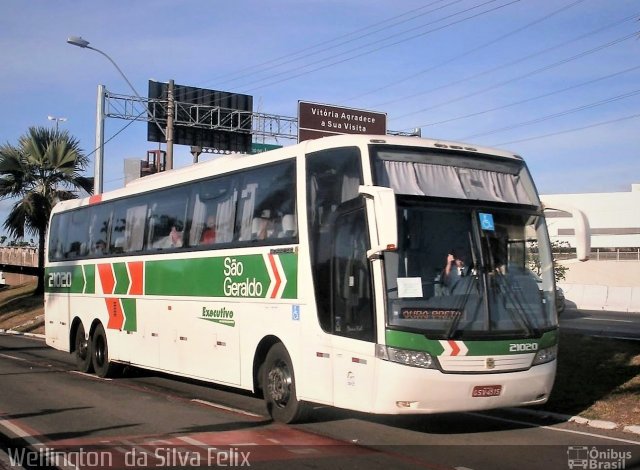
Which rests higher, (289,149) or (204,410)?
(289,149)

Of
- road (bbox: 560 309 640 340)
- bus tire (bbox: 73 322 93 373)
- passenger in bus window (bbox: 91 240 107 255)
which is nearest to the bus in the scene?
passenger in bus window (bbox: 91 240 107 255)

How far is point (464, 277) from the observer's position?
26.2 feet

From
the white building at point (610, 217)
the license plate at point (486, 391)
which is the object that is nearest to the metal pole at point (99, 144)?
the license plate at point (486, 391)

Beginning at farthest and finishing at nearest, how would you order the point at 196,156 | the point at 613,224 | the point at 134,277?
the point at 613,224
the point at 196,156
the point at 134,277

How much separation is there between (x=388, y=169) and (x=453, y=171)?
93 cm

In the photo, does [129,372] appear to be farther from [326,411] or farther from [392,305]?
[392,305]

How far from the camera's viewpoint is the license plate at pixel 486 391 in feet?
25.8

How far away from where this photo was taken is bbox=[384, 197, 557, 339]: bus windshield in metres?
7.79

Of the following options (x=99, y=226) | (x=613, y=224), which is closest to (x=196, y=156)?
(x=99, y=226)

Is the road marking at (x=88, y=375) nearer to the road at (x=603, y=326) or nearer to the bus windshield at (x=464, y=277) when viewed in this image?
the bus windshield at (x=464, y=277)

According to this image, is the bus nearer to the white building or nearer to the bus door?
the bus door

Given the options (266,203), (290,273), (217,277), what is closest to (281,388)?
(290,273)

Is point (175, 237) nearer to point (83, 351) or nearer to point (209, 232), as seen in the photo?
point (209, 232)

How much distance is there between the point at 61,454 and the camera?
749cm
